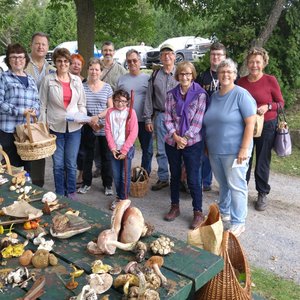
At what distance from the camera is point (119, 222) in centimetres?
215

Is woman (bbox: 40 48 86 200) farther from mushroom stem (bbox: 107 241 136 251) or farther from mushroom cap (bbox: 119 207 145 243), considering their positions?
mushroom stem (bbox: 107 241 136 251)

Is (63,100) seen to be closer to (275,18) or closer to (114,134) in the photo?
(114,134)

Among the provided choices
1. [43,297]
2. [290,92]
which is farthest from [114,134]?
[290,92]

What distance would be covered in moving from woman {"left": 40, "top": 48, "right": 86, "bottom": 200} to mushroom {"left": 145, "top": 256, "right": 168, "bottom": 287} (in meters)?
2.91

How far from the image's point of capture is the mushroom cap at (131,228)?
6.90 feet

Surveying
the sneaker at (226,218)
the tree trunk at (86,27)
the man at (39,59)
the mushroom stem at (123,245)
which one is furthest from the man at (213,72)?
the tree trunk at (86,27)

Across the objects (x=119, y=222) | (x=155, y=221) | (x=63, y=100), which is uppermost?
(x=63, y=100)

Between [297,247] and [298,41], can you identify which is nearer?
[297,247]

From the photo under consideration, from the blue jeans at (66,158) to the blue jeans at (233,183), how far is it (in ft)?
5.56

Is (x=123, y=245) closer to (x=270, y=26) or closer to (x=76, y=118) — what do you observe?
(x=76, y=118)

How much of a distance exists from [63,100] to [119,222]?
2693mm

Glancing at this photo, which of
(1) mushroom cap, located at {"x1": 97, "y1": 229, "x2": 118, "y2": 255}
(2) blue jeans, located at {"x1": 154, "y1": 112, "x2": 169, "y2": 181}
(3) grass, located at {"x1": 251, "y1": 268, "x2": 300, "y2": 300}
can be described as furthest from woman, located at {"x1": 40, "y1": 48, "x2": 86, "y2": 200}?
(1) mushroom cap, located at {"x1": 97, "y1": 229, "x2": 118, "y2": 255}

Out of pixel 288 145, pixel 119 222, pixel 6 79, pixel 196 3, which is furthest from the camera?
pixel 196 3

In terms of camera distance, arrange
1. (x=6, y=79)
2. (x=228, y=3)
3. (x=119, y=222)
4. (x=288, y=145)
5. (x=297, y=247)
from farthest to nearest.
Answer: (x=228, y=3) < (x=288, y=145) < (x=6, y=79) < (x=297, y=247) < (x=119, y=222)
